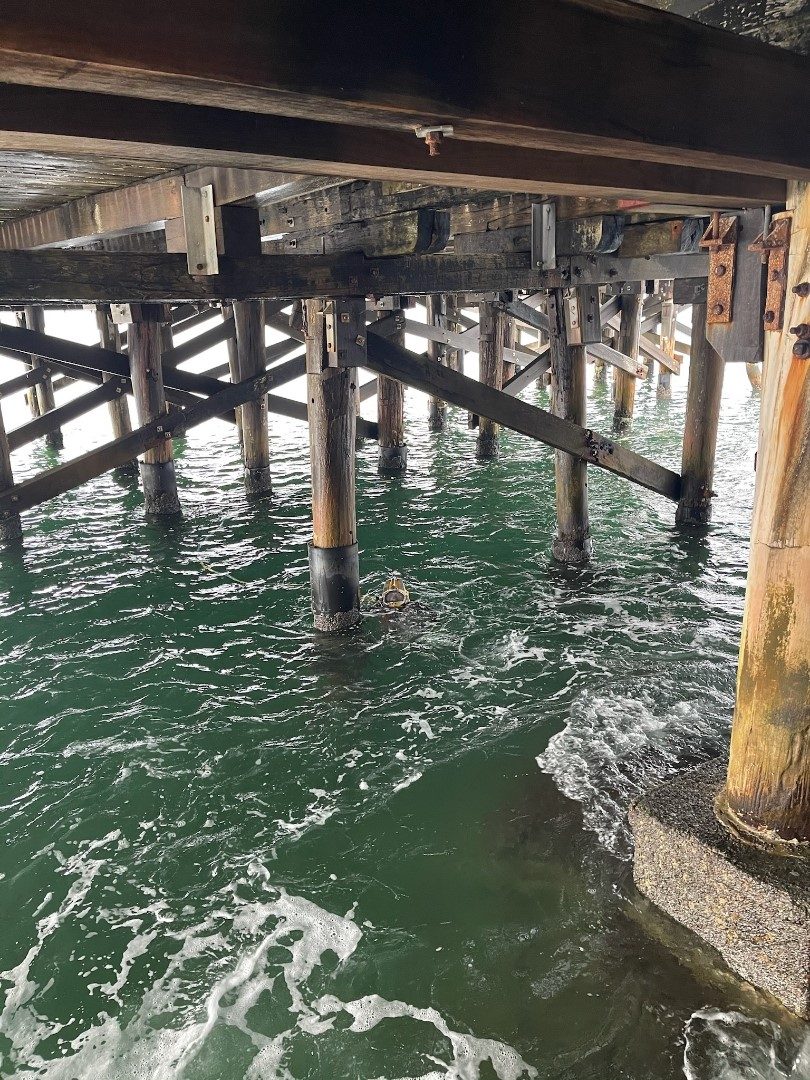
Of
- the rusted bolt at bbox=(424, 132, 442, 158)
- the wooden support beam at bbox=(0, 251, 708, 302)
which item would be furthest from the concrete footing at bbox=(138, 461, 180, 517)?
the rusted bolt at bbox=(424, 132, 442, 158)

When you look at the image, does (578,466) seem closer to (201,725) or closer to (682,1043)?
(201,725)

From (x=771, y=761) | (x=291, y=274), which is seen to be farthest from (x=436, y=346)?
(x=771, y=761)

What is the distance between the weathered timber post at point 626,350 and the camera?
39.3 ft

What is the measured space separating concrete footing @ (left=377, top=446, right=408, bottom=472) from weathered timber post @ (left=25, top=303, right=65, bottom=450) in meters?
4.29

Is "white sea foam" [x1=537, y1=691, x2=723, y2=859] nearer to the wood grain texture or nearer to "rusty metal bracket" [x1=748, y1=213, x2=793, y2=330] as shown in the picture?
the wood grain texture

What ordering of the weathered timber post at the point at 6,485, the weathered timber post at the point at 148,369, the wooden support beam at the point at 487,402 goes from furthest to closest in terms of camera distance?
the weathered timber post at the point at 6,485 < the weathered timber post at the point at 148,369 < the wooden support beam at the point at 487,402

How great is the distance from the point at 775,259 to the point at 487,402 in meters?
3.67

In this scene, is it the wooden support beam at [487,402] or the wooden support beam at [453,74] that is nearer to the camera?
the wooden support beam at [453,74]

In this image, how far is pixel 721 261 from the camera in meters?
2.53

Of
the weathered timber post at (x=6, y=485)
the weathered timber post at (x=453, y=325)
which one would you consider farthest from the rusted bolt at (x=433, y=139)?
the weathered timber post at (x=453, y=325)

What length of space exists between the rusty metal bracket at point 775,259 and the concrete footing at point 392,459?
7986 millimetres

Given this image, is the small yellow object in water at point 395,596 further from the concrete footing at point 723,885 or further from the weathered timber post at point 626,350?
the weathered timber post at point 626,350

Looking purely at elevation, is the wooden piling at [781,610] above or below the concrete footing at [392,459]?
above

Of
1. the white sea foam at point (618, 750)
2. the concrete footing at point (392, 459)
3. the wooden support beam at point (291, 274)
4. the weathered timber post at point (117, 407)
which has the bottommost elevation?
the concrete footing at point (392, 459)
